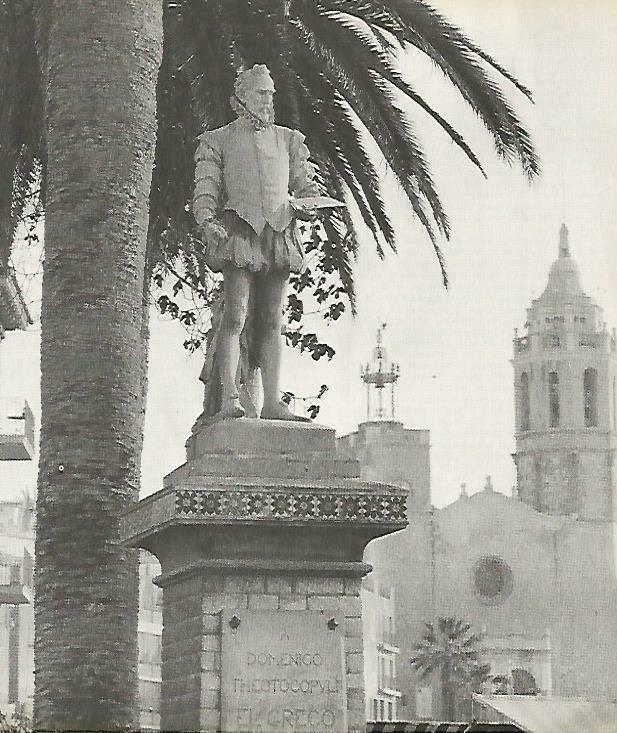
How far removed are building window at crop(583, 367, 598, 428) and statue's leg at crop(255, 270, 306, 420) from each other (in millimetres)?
4646

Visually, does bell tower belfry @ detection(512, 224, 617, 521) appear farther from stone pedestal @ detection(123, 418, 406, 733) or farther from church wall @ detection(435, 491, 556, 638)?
stone pedestal @ detection(123, 418, 406, 733)

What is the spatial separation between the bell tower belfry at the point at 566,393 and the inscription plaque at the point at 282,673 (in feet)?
13.4

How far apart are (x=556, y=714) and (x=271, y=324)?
318 cm

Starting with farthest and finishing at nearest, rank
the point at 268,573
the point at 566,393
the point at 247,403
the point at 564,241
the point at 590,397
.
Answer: the point at 566,393
the point at 590,397
the point at 564,241
the point at 247,403
the point at 268,573

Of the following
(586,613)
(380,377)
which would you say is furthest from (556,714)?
(586,613)

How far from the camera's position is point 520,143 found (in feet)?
33.7

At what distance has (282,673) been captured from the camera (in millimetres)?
7531

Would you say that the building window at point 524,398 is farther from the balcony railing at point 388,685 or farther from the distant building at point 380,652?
the balcony railing at point 388,685

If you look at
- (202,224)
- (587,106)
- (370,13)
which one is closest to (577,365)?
(587,106)

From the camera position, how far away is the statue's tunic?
7914 mm

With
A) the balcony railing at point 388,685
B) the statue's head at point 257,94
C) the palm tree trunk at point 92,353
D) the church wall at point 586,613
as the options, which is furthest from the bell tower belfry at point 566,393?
the statue's head at point 257,94

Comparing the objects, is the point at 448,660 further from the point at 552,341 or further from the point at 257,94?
the point at 257,94

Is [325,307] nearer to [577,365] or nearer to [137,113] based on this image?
[577,365]

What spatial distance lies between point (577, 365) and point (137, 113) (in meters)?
4.55
